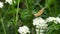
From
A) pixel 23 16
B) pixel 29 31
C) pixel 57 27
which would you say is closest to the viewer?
pixel 57 27

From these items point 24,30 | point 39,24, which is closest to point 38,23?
point 39,24

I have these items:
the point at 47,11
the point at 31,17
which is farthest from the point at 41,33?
the point at 47,11

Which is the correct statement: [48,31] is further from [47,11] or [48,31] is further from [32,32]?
[47,11]

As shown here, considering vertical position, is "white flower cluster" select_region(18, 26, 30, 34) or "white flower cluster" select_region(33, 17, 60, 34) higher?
"white flower cluster" select_region(33, 17, 60, 34)

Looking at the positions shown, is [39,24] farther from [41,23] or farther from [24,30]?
[24,30]

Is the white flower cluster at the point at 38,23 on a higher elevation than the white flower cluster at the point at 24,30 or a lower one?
higher

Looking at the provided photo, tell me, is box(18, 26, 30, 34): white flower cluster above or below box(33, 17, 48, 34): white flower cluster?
below

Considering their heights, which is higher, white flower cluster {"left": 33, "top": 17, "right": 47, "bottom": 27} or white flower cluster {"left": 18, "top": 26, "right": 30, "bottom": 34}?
white flower cluster {"left": 33, "top": 17, "right": 47, "bottom": 27}

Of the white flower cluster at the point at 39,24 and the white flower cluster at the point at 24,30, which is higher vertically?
the white flower cluster at the point at 39,24

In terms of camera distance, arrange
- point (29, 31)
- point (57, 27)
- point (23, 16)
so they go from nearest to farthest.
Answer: point (57, 27)
point (29, 31)
point (23, 16)

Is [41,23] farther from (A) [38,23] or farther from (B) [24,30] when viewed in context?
(B) [24,30]

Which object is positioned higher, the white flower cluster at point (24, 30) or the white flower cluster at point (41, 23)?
the white flower cluster at point (41, 23)
